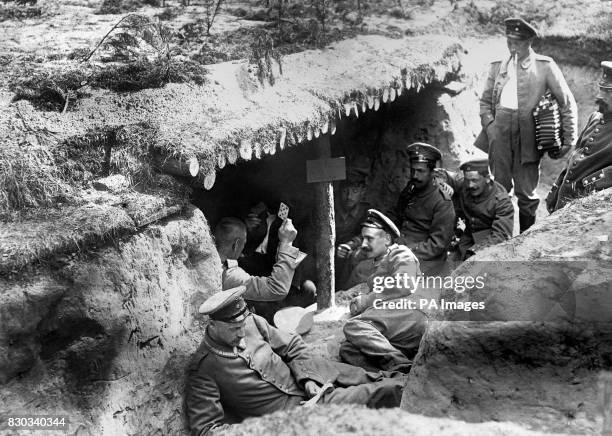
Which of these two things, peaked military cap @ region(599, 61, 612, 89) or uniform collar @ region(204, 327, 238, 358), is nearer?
uniform collar @ region(204, 327, 238, 358)

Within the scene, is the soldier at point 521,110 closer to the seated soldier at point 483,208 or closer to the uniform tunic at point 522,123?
the uniform tunic at point 522,123

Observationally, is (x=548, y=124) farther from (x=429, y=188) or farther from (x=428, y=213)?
(x=428, y=213)

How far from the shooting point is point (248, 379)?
520 centimetres

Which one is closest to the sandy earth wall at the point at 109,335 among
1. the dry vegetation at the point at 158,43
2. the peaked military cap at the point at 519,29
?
the dry vegetation at the point at 158,43

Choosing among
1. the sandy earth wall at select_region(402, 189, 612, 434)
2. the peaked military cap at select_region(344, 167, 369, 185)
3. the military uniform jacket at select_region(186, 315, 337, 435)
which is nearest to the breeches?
the peaked military cap at select_region(344, 167, 369, 185)

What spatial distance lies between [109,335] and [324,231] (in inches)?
128

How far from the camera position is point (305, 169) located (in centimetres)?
809

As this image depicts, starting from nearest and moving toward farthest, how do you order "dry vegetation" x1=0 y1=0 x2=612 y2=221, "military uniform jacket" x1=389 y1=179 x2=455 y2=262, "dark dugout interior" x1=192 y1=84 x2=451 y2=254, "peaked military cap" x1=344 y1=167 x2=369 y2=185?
"dry vegetation" x1=0 y1=0 x2=612 y2=221 < "military uniform jacket" x1=389 y1=179 x2=455 y2=262 < "dark dugout interior" x1=192 y1=84 x2=451 y2=254 < "peaked military cap" x1=344 y1=167 x2=369 y2=185

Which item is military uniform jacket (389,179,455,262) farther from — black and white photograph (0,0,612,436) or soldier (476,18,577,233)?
soldier (476,18,577,233)

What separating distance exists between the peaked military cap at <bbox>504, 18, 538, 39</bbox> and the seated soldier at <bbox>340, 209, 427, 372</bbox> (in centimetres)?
281

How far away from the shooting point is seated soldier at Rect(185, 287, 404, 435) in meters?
5.09

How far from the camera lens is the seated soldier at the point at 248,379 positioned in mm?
5086

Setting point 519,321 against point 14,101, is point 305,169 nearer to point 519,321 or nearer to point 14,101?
point 14,101

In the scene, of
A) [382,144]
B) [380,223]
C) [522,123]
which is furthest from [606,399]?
[382,144]
